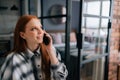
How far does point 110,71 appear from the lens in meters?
A: 2.74

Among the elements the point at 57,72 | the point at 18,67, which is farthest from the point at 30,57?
the point at 57,72

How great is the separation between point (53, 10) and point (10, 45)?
2.40 ft

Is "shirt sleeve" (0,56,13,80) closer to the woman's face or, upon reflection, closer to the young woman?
the young woman

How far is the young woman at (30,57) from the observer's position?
115cm

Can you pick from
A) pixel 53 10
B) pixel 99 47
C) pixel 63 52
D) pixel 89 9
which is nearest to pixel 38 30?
pixel 63 52

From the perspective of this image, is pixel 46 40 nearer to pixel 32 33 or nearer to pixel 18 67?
pixel 32 33

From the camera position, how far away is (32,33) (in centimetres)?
121

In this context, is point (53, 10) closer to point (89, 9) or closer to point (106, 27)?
point (89, 9)

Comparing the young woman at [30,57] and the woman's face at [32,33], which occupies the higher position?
the woman's face at [32,33]

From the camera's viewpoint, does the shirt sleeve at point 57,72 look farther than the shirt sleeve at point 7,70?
Yes

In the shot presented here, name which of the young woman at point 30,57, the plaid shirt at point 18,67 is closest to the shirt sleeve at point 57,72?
the young woman at point 30,57

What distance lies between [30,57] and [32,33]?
18 cm

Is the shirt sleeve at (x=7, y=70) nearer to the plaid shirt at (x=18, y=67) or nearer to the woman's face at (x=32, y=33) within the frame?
the plaid shirt at (x=18, y=67)

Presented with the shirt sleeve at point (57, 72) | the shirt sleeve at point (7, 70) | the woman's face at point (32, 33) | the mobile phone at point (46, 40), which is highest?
the woman's face at point (32, 33)
